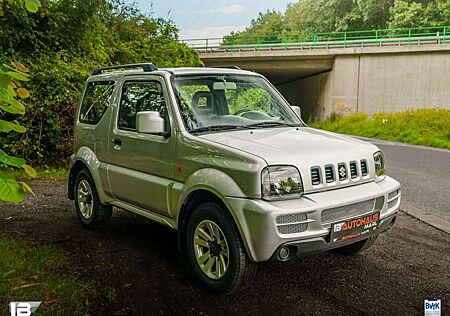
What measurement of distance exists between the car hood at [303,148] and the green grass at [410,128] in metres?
14.3

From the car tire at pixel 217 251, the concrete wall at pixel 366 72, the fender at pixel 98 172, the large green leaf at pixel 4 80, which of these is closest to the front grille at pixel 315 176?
the car tire at pixel 217 251

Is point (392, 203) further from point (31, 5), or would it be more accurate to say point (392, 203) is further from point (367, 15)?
point (367, 15)

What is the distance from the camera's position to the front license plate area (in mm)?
3858

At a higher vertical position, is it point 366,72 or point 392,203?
point 366,72

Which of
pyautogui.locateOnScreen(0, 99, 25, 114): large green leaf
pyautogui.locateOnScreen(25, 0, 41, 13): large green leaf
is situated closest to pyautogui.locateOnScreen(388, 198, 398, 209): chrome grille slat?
pyautogui.locateOnScreen(0, 99, 25, 114): large green leaf

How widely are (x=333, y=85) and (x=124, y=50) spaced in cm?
2118

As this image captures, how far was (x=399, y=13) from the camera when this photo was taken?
48.3m

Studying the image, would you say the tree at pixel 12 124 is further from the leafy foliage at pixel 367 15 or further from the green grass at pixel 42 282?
the leafy foliage at pixel 367 15

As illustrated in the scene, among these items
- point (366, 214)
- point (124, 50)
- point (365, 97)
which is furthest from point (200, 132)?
point (365, 97)

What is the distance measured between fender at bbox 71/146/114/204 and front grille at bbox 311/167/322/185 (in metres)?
2.63

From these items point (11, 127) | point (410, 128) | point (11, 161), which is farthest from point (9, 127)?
point (410, 128)

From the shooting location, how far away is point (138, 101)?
529cm

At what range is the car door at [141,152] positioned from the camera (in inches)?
185

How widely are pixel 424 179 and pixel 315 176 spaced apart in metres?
7.23
